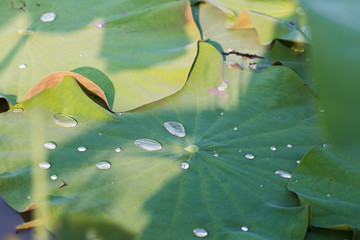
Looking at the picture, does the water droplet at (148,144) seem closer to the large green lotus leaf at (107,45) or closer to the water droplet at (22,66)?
the large green lotus leaf at (107,45)

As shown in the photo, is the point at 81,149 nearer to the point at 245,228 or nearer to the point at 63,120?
the point at 63,120

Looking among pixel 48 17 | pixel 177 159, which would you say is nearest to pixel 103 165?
pixel 177 159

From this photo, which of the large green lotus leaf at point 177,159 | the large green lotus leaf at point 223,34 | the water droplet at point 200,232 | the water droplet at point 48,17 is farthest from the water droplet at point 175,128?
A: the water droplet at point 48,17

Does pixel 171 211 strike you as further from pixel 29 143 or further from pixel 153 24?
pixel 153 24

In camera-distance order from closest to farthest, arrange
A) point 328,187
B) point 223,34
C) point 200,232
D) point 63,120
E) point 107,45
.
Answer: point 200,232 < point 328,187 < point 63,120 < point 107,45 < point 223,34

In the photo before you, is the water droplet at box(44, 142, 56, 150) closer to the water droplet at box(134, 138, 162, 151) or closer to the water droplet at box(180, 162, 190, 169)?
the water droplet at box(134, 138, 162, 151)

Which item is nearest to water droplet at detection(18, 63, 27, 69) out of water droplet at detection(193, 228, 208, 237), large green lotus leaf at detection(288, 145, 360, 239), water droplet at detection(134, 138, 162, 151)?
water droplet at detection(134, 138, 162, 151)
